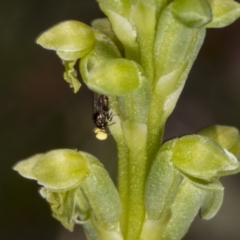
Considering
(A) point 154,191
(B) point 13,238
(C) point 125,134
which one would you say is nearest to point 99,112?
(C) point 125,134

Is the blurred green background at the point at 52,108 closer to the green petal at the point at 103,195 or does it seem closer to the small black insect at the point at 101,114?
the small black insect at the point at 101,114

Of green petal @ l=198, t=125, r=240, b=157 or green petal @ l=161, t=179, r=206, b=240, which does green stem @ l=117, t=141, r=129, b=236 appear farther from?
green petal @ l=198, t=125, r=240, b=157

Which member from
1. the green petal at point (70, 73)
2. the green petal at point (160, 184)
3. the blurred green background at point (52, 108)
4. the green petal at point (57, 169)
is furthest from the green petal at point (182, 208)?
the blurred green background at point (52, 108)

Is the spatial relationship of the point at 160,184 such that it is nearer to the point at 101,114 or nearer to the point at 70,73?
the point at 101,114

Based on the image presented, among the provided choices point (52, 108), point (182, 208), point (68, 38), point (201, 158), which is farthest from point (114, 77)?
point (52, 108)

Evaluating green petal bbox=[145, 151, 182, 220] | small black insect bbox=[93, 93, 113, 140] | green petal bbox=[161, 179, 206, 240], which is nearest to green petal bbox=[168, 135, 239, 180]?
green petal bbox=[145, 151, 182, 220]
